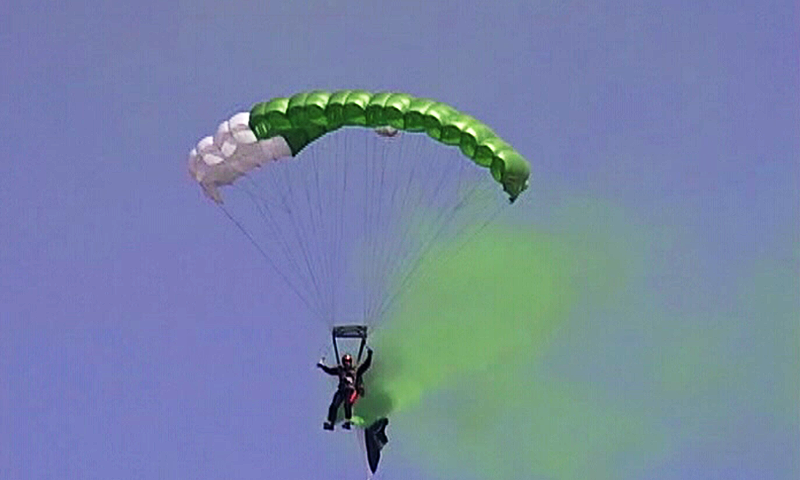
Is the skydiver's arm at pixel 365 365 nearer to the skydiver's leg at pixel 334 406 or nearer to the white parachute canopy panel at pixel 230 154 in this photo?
the skydiver's leg at pixel 334 406

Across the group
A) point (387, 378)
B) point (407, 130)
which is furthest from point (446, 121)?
point (387, 378)

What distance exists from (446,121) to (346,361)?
10.1 feet

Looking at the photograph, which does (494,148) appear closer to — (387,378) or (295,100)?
(295,100)

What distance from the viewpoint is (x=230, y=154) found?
28281 millimetres

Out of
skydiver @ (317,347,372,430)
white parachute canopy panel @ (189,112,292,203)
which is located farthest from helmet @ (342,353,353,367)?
white parachute canopy panel @ (189,112,292,203)

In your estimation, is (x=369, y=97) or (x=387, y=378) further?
(x=387, y=378)

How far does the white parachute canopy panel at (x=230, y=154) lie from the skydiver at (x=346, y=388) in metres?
2.41

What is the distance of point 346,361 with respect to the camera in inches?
1102

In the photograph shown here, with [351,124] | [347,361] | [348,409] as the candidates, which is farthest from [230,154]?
[348,409]

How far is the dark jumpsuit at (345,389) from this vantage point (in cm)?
2784

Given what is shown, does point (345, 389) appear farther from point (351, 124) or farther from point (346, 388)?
point (351, 124)

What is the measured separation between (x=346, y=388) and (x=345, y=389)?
2 centimetres

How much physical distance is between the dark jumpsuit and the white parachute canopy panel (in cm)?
244

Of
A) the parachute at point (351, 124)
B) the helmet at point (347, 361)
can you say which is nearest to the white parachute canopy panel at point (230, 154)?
the parachute at point (351, 124)
